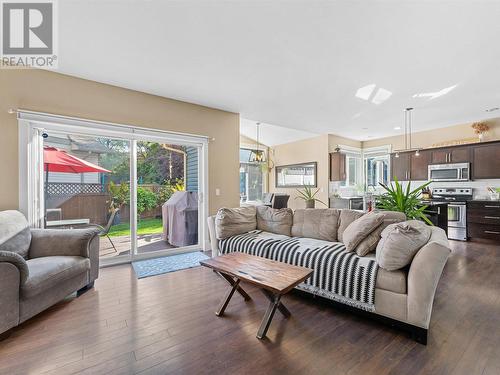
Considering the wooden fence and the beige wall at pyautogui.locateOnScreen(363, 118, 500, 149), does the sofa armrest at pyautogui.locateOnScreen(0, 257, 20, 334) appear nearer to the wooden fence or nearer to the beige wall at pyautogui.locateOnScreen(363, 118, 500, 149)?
the wooden fence

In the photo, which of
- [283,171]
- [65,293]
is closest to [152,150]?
[65,293]

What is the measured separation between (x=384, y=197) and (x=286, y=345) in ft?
7.16

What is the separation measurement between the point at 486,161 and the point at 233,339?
20.4 feet

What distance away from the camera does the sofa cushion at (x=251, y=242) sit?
114 inches

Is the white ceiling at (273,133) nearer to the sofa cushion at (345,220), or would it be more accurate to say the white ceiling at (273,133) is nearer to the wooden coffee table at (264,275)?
the sofa cushion at (345,220)

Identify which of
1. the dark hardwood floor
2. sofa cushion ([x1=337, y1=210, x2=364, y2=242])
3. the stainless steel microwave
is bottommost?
the dark hardwood floor

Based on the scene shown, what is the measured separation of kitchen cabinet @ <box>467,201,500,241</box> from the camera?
182 inches

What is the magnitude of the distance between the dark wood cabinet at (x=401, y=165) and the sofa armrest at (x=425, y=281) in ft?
16.3

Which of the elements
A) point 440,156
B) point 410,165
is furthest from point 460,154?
point 410,165

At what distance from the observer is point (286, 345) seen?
1.75 metres

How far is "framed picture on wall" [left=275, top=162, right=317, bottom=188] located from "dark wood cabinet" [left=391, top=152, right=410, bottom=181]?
6.85ft

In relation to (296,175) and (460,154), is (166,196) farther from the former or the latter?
(460,154)

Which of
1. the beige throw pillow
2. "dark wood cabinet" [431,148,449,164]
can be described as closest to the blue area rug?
the beige throw pillow

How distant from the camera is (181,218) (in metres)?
4.26
